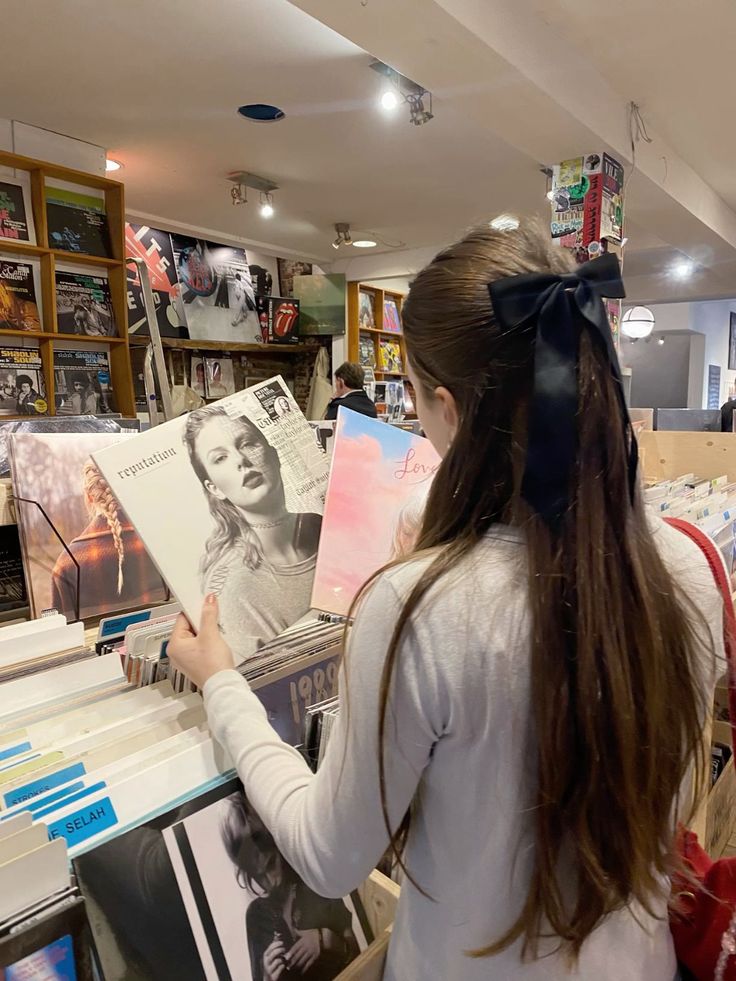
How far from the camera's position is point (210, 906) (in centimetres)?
68

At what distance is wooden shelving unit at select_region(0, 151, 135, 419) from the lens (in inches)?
148

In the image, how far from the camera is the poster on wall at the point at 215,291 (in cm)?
595

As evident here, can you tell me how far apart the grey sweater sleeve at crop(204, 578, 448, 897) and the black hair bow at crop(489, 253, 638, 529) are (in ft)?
0.50

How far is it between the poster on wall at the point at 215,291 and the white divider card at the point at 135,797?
5.65m

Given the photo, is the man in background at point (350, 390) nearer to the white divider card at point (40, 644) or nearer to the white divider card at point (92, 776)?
the white divider card at point (40, 644)

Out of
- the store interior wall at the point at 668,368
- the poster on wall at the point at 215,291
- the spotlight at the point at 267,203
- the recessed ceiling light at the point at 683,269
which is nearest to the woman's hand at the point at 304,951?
the spotlight at the point at 267,203

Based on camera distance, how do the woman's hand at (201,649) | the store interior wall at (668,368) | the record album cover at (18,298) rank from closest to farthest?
the woman's hand at (201,649) < the record album cover at (18,298) < the store interior wall at (668,368)

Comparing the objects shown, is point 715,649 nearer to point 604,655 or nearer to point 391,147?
point 604,655

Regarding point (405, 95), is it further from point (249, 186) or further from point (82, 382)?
point (82, 382)

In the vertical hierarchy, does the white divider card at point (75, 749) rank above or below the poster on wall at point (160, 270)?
below

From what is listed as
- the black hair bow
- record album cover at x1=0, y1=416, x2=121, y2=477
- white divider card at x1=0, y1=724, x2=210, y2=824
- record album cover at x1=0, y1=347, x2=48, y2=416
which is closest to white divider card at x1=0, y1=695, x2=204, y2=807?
white divider card at x1=0, y1=724, x2=210, y2=824

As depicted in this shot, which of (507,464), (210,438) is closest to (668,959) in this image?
(507,464)

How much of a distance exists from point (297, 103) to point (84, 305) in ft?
5.66

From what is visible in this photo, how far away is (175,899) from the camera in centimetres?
66
